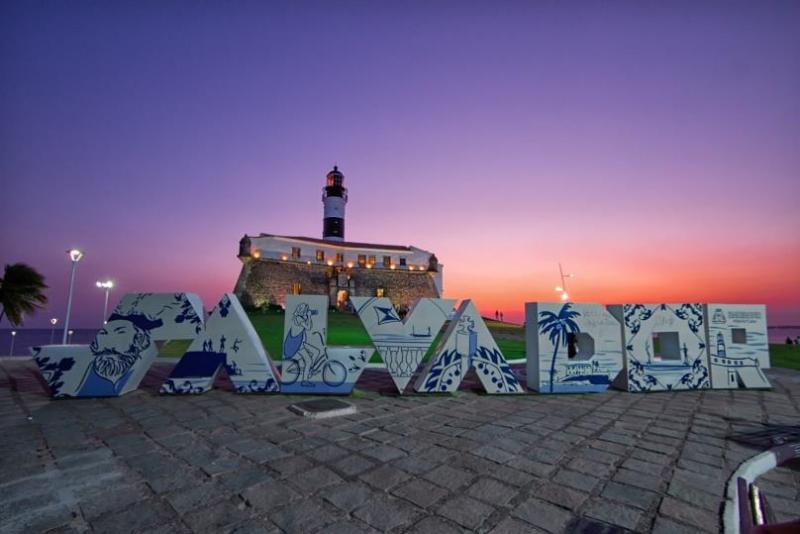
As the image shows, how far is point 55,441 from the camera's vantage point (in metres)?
3.98

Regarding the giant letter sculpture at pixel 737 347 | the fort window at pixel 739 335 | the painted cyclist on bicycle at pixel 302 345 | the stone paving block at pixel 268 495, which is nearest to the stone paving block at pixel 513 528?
the stone paving block at pixel 268 495

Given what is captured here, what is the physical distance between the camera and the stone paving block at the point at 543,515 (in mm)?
2375

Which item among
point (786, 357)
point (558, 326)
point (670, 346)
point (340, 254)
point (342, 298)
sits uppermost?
point (340, 254)

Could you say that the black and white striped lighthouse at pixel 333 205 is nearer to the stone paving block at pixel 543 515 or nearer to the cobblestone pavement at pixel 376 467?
the cobblestone pavement at pixel 376 467

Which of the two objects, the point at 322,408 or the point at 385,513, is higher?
the point at 385,513

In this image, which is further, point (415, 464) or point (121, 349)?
point (121, 349)

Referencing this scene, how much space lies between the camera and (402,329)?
670 cm

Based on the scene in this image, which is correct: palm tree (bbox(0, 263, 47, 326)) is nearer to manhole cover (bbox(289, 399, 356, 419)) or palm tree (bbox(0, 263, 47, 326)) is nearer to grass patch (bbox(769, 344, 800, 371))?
manhole cover (bbox(289, 399, 356, 419))

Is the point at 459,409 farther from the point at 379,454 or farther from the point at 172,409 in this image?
the point at 172,409

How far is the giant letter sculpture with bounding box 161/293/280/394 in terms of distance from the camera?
6.41m

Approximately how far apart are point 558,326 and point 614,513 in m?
4.74

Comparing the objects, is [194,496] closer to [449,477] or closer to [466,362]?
[449,477]

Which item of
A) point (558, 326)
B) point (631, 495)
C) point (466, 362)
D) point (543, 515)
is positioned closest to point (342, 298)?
point (466, 362)

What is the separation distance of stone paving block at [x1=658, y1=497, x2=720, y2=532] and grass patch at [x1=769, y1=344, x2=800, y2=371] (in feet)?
42.0
